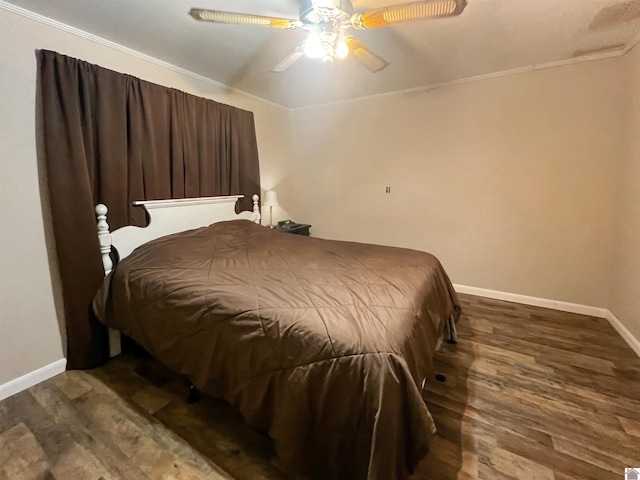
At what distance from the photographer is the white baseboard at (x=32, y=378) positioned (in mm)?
1849

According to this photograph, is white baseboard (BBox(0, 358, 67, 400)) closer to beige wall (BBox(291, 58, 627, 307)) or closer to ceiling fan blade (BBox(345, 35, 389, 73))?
ceiling fan blade (BBox(345, 35, 389, 73))

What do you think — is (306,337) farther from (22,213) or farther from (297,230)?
(297,230)

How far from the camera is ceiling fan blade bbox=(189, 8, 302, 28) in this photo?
5.07 feet

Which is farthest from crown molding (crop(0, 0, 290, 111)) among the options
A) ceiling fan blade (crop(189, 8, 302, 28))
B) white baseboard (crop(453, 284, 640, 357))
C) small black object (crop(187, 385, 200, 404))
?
white baseboard (crop(453, 284, 640, 357))

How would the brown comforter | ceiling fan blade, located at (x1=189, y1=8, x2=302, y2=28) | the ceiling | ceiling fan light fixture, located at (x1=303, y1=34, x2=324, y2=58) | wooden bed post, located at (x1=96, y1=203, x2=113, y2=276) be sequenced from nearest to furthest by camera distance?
the brown comforter, ceiling fan blade, located at (x1=189, y1=8, x2=302, y2=28), ceiling fan light fixture, located at (x1=303, y1=34, x2=324, y2=58), the ceiling, wooden bed post, located at (x1=96, y1=203, x2=113, y2=276)

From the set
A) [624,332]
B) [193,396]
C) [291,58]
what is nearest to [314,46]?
[291,58]

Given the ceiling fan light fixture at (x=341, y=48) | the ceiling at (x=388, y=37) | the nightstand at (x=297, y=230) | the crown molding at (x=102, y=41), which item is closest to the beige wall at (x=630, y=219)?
the ceiling at (x=388, y=37)

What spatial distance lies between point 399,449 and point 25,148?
2.66m

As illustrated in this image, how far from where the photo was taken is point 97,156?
217 centimetres

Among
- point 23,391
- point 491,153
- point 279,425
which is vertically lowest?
point 23,391

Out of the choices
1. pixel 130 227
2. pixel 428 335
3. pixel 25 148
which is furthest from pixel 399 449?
pixel 25 148

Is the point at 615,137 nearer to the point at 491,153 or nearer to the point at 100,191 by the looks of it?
the point at 491,153

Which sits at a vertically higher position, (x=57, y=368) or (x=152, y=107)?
(x=152, y=107)

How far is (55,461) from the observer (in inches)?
55.9
